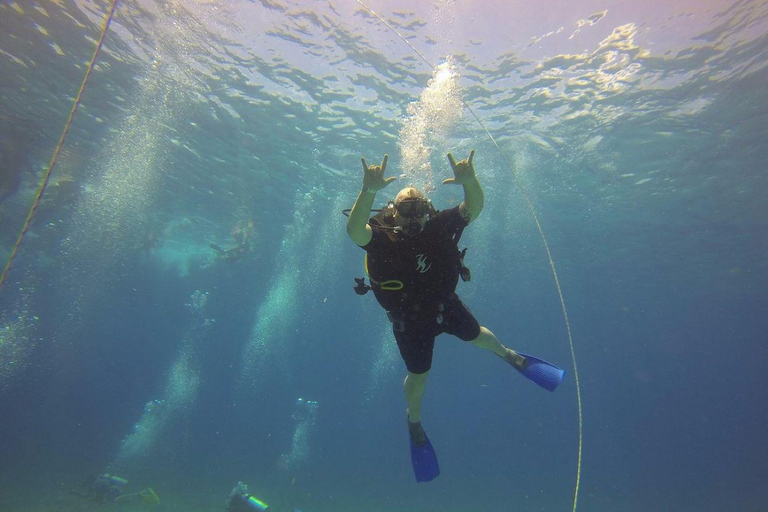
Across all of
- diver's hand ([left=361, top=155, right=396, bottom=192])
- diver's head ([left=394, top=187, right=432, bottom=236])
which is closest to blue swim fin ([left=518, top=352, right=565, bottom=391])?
diver's head ([left=394, top=187, right=432, bottom=236])

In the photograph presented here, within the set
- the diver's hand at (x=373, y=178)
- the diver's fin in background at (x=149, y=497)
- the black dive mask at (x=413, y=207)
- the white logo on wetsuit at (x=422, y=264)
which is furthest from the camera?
the diver's fin in background at (x=149, y=497)

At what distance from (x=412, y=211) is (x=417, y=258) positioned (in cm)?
59

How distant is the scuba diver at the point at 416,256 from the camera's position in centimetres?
377

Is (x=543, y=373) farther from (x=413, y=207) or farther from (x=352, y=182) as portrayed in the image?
(x=352, y=182)

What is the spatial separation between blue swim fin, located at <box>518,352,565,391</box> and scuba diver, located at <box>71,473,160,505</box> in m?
18.4

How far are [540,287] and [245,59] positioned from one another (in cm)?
3940

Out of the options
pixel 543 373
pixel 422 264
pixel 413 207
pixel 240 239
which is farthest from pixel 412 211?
pixel 240 239

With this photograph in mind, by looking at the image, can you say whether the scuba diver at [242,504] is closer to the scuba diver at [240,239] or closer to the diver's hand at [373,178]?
the diver's hand at [373,178]

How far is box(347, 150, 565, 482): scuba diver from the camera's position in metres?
3.77

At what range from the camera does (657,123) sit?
48.0 feet

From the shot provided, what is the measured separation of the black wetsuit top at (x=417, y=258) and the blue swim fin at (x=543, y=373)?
2049 millimetres

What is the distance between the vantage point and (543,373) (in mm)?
5199

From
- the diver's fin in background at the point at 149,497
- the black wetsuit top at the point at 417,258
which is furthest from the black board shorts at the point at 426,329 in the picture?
the diver's fin in background at the point at 149,497

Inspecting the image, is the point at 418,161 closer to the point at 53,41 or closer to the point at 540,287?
the point at 53,41
